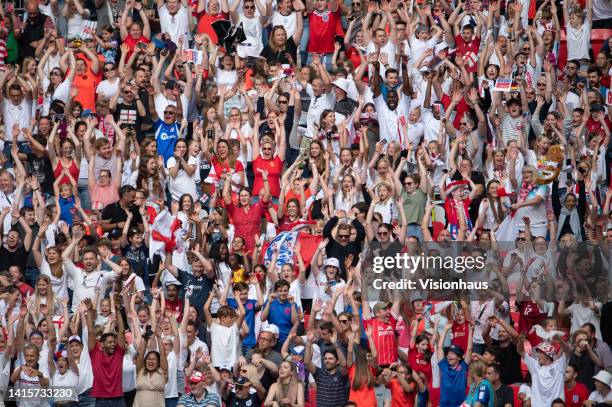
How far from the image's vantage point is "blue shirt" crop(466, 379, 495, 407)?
20.7 meters

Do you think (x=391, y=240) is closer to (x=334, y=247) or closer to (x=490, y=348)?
(x=334, y=247)

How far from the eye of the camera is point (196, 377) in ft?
68.5

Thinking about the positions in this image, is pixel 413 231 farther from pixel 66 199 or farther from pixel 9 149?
pixel 9 149

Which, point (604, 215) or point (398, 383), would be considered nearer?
point (398, 383)

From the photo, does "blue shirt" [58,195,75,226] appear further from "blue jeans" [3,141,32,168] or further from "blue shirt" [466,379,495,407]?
"blue shirt" [466,379,495,407]

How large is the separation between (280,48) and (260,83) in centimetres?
90

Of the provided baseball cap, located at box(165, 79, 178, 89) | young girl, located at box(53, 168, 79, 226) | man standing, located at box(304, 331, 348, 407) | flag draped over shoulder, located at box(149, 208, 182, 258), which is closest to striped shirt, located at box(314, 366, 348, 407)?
man standing, located at box(304, 331, 348, 407)

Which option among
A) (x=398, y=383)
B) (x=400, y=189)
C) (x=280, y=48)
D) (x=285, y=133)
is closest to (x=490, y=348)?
(x=398, y=383)

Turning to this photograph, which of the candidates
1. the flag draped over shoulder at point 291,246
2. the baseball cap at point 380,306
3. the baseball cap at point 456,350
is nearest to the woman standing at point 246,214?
the flag draped over shoulder at point 291,246

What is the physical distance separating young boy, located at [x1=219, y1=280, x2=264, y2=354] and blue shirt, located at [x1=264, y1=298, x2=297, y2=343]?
0.23 m

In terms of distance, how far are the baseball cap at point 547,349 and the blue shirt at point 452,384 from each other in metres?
0.91

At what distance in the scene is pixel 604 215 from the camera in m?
23.8

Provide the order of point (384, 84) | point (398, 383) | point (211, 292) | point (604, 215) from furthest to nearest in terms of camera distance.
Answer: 1. point (384, 84)
2. point (604, 215)
3. point (211, 292)
4. point (398, 383)

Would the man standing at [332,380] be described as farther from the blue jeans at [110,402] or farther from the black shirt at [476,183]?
the black shirt at [476,183]
